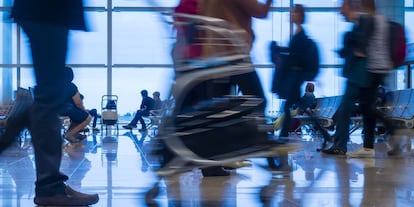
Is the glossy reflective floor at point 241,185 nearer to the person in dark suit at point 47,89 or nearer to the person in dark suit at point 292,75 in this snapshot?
the person in dark suit at point 47,89

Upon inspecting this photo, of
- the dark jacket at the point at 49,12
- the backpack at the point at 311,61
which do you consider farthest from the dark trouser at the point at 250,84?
the backpack at the point at 311,61

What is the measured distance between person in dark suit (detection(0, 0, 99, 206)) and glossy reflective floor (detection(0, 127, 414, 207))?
0.13m

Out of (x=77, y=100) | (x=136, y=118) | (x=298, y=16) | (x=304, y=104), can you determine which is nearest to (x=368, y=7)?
(x=298, y=16)

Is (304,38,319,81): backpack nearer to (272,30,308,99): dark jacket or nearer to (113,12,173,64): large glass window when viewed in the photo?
(272,30,308,99): dark jacket

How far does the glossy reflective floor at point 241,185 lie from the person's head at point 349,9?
121cm

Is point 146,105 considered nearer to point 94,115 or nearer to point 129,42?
point 94,115

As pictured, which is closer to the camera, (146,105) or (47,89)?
(47,89)

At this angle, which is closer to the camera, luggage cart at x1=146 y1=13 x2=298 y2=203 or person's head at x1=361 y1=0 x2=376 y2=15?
luggage cart at x1=146 y1=13 x2=298 y2=203

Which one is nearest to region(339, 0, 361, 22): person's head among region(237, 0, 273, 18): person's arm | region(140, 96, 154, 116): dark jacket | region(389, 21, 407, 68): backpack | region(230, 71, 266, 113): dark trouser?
region(389, 21, 407, 68): backpack

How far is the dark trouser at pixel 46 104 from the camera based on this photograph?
202 centimetres

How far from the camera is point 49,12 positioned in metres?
2.03

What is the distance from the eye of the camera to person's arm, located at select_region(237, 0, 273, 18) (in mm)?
2303

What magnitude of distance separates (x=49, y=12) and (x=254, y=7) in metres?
0.89

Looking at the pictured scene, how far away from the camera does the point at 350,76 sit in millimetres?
4164
